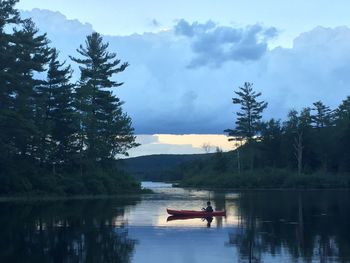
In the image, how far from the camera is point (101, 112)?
239 feet

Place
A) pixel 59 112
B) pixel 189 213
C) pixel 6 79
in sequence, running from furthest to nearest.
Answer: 1. pixel 59 112
2. pixel 6 79
3. pixel 189 213

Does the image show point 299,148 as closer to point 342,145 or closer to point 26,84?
point 342,145

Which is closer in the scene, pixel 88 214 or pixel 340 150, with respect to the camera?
pixel 88 214

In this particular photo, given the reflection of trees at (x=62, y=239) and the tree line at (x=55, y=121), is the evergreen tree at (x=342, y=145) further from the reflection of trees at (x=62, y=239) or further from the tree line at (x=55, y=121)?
the reflection of trees at (x=62, y=239)

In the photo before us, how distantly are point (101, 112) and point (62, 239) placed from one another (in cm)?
4839

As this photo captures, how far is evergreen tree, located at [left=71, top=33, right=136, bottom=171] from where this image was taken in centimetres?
6762

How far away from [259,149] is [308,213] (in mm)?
69408

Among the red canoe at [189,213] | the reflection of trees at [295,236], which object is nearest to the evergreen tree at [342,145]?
the reflection of trees at [295,236]

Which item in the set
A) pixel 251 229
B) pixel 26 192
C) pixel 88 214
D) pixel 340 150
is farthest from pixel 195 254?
pixel 340 150

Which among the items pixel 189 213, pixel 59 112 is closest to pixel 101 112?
pixel 59 112

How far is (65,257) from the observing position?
20172 mm

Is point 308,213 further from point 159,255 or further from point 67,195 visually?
point 67,195

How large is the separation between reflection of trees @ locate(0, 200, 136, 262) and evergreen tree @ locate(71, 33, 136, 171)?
29827 mm

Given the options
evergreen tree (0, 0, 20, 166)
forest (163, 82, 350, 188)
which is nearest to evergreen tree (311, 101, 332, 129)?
forest (163, 82, 350, 188)
